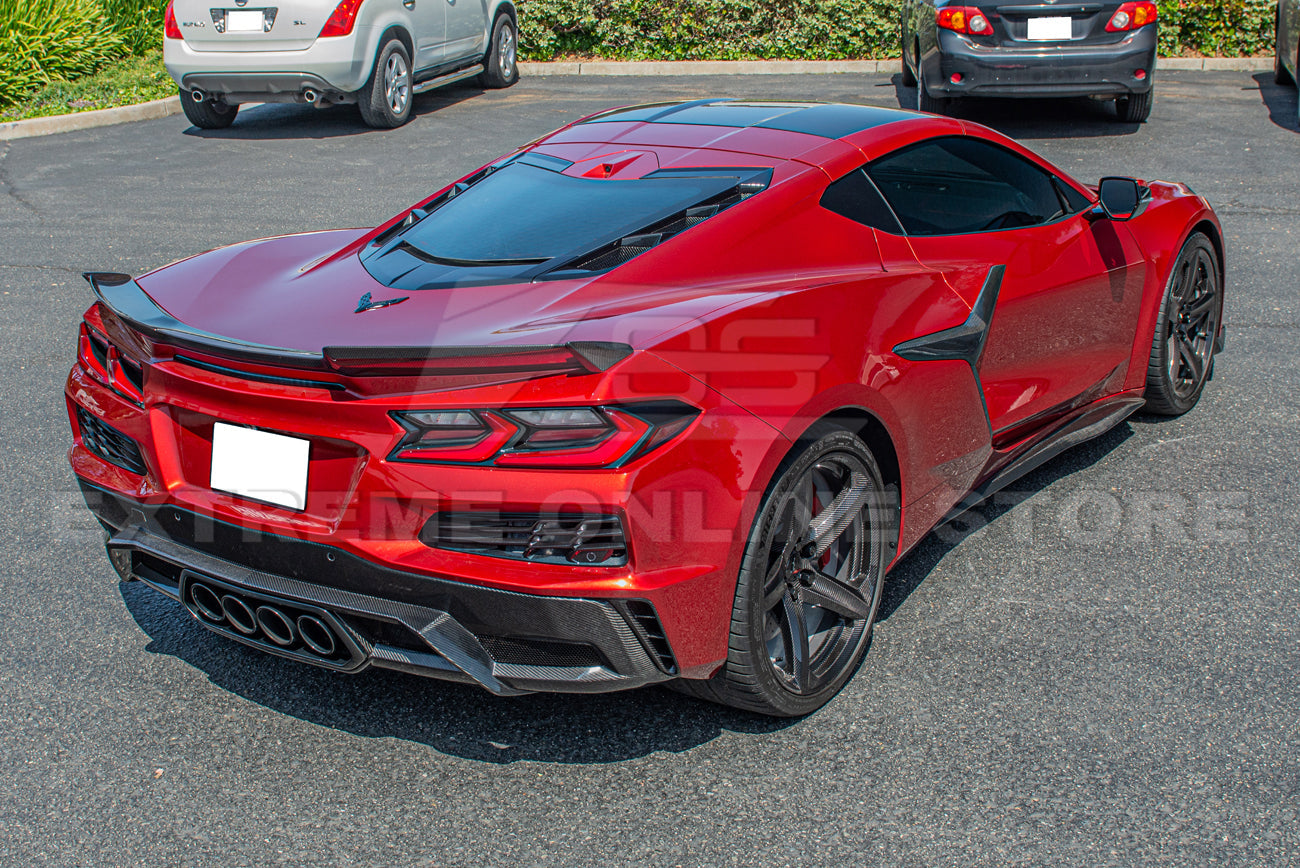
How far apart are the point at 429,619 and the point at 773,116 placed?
2030 millimetres

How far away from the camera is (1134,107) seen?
1050 cm

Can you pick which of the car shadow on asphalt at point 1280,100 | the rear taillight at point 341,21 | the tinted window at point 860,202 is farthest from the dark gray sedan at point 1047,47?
the tinted window at point 860,202

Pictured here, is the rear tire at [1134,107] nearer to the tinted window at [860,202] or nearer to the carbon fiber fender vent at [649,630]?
the tinted window at [860,202]

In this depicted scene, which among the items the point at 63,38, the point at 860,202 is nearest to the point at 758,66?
the point at 63,38

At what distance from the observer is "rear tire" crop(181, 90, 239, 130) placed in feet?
37.3

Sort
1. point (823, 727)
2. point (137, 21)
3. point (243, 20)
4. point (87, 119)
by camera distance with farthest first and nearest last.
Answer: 1. point (137, 21)
2. point (87, 119)
3. point (243, 20)
4. point (823, 727)

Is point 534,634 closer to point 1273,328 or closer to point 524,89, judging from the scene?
point 1273,328

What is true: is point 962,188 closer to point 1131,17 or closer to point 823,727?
point 823,727

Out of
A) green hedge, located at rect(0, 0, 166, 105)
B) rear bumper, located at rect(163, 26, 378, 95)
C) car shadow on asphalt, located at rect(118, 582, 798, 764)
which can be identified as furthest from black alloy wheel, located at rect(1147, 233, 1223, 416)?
green hedge, located at rect(0, 0, 166, 105)

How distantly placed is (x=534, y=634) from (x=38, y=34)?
14.4 metres

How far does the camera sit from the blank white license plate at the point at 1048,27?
9672 mm

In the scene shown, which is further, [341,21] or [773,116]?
[341,21]

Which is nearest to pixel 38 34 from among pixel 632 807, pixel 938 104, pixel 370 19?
pixel 370 19

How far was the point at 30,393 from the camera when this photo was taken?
5176 millimetres
